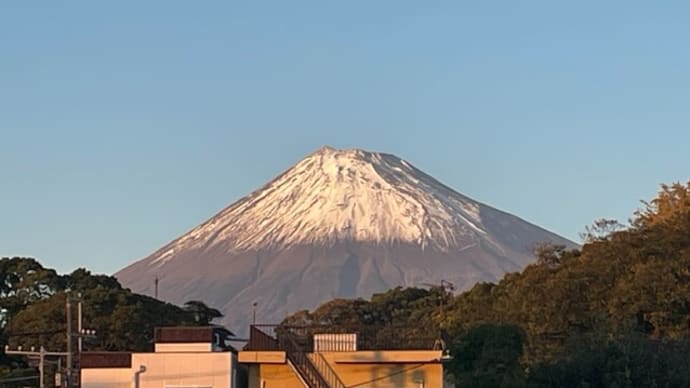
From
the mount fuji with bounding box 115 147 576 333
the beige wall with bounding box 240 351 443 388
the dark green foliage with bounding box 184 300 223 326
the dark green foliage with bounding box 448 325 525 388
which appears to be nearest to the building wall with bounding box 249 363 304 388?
the beige wall with bounding box 240 351 443 388

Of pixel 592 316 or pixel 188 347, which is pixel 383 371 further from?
pixel 592 316

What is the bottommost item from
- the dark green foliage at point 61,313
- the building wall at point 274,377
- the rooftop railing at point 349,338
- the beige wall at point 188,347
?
the building wall at point 274,377

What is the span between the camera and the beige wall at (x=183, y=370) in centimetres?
3456

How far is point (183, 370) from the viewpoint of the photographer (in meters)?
34.7

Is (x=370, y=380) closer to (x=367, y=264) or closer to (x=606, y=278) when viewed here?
(x=606, y=278)

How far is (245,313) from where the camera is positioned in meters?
176

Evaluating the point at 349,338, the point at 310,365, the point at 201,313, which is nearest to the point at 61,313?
the point at 201,313

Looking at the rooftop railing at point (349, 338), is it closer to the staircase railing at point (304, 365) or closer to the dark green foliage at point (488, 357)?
the staircase railing at point (304, 365)

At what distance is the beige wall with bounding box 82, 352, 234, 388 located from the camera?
113ft

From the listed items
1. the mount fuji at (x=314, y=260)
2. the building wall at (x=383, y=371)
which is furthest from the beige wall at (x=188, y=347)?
the mount fuji at (x=314, y=260)

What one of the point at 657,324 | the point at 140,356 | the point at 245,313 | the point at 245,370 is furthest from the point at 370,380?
the point at 245,313

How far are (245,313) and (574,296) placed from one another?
12502 centimetres

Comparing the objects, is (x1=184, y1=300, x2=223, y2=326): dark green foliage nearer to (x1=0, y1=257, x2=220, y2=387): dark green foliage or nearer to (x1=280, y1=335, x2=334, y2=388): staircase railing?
(x1=0, y1=257, x2=220, y2=387): dark green foliage

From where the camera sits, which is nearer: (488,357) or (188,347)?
(188,347)
